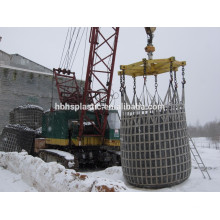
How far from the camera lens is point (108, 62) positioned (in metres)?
9.34

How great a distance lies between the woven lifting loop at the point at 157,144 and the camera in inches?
192

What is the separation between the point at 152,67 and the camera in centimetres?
570

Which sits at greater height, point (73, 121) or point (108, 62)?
point (108, 62)

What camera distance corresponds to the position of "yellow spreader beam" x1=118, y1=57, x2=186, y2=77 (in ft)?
16.9

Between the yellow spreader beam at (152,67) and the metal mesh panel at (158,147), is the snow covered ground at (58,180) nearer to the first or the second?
the metal mesh panel at (158,147)

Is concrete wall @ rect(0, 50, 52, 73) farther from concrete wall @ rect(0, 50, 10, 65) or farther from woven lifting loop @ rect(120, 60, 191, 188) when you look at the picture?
woven lifting loop @ rect(120, 60, 191, 188)

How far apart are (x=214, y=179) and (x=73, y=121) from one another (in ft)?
17.0

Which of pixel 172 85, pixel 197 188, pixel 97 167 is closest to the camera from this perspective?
pixel 197 188

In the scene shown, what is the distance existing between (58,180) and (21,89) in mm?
12695

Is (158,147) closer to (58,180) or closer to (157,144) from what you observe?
(157,144)

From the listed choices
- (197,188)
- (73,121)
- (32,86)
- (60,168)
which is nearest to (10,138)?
(73,121)

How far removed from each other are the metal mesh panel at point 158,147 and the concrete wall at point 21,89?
1174 centimetres

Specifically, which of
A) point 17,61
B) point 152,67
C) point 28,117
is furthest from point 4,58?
point 152,67

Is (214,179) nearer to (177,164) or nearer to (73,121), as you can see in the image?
(177,164)
